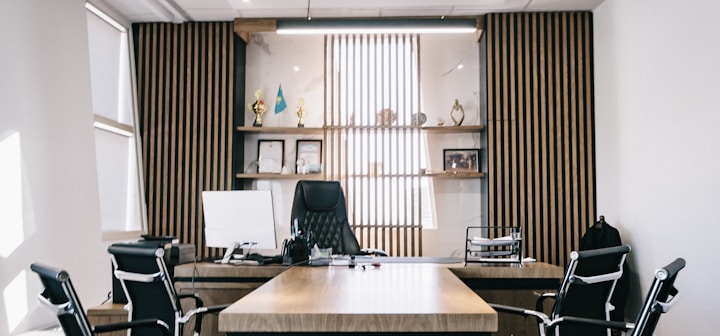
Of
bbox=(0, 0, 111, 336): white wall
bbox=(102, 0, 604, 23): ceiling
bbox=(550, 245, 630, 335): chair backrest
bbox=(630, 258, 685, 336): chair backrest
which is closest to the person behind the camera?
bbox=(630, 258, 685, 336): chair backrest

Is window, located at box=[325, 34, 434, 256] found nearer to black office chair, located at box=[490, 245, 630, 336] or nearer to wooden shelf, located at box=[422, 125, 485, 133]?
wooden shelf, located at box=[422, 125, 485, 133]

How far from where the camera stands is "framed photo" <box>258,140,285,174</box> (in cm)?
684

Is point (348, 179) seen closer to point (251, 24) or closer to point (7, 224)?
point (251, 24)

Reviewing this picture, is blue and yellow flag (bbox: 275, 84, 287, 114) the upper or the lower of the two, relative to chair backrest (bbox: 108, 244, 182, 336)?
upper

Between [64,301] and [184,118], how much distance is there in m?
4.66

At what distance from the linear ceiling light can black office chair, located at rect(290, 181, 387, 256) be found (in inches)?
63.9

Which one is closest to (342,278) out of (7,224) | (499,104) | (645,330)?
(645,330)

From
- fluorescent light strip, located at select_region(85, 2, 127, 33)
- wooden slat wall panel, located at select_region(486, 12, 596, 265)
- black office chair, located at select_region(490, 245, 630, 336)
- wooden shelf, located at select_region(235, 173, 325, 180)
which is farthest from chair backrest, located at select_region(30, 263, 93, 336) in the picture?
wooden slat wall panel, located at select_region(486, 12, 596, 265)

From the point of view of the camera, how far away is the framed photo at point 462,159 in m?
6.73

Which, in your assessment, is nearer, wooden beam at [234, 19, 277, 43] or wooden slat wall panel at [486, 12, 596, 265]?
wooden slat wall panel at [486, 12, 596, 265]

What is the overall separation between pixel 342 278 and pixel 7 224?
2.60m

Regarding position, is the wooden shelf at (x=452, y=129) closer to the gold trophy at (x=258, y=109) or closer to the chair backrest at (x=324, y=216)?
the chair backrest at (x=324, y=216)

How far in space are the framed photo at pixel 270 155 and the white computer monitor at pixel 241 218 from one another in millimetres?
2527

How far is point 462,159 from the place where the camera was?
6.76 meters
